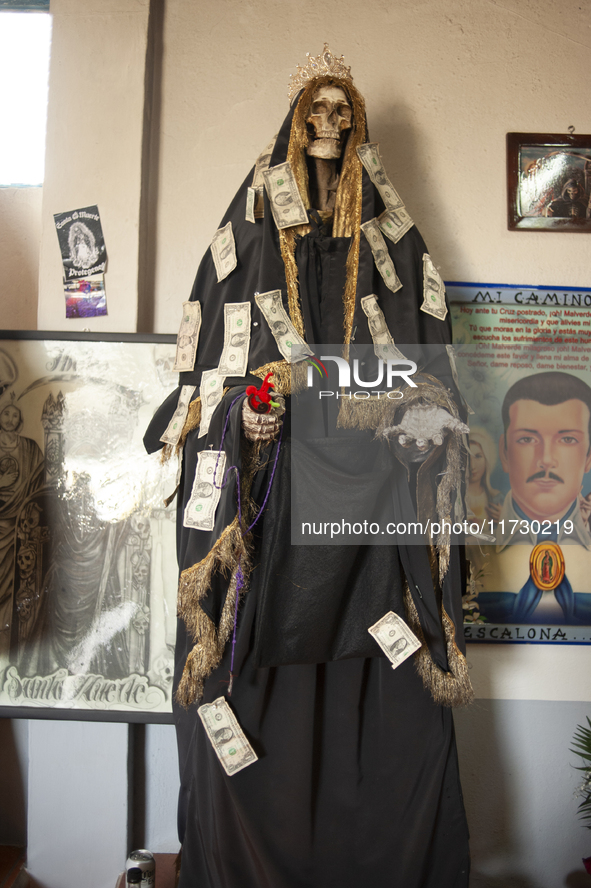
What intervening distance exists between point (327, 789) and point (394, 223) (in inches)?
55.3

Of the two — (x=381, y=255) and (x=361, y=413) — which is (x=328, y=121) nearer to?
(x=381, y=255)

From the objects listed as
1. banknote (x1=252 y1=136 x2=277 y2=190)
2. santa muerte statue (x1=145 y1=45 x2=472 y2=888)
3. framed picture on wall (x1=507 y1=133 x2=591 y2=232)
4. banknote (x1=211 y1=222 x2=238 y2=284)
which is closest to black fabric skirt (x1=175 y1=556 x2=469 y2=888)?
santa muerte statue (x1=145 y1=45 x2=472 y2=888)

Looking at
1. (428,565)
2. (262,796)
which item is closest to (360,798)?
(262,796)

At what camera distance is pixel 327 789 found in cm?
132

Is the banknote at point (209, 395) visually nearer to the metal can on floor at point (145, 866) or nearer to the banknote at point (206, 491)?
the banknote at point (206, 491)

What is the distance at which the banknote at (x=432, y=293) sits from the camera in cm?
149

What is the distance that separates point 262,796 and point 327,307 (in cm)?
115

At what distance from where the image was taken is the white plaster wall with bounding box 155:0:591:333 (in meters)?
1.88

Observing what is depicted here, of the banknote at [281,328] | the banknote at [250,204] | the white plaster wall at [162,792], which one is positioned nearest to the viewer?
the banknote at [281,328]

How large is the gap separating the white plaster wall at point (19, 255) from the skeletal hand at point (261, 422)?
3.75 ft

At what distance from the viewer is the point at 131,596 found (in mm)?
1746

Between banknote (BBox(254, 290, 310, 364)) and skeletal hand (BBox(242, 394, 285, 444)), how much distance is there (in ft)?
0.45

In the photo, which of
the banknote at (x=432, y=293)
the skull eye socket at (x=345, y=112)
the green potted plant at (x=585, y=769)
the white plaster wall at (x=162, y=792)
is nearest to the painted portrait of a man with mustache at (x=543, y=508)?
the green potted plant at (x=585, y=769)

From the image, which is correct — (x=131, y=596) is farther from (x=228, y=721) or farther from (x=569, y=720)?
(x=569, y=720)
